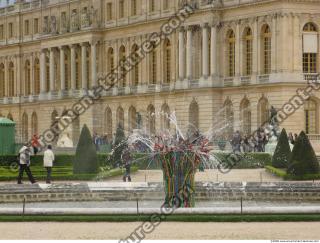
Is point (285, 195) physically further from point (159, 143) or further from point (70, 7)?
point (70, 7)

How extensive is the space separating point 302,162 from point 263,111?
72.5 ft

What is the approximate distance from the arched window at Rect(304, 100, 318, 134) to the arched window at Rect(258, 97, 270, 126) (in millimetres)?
2196

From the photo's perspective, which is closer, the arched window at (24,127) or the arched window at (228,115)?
the arched window at (228,115)

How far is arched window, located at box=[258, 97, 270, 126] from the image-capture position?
62416 millimetres

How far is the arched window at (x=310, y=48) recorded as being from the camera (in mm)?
61500

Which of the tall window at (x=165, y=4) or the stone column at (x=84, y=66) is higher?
the tall window at (x=165, y=4)

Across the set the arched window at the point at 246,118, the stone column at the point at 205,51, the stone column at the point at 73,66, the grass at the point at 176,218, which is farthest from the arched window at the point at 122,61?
the grass at the point at 176,218

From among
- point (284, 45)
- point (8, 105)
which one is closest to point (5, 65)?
point (8, 105)

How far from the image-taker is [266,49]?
63.5 metres

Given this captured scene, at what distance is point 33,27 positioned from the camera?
288ft

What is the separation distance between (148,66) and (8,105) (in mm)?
20663

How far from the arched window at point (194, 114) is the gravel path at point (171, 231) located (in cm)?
4126

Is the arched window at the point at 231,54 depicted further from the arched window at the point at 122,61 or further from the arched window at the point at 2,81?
the arched window at the point at 2,81

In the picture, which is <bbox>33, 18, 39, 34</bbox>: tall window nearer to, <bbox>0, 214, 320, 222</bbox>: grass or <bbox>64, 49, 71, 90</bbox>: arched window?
<bbox>64, 49, 71, 90</bbox>: arched window
